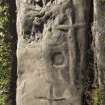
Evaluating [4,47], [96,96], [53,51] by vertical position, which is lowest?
[96,96]

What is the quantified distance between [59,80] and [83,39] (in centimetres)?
47

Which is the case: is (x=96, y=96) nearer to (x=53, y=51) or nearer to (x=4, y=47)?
(x=53, y=51)

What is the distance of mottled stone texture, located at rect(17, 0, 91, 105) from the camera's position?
4070mm

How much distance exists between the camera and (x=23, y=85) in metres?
4.39

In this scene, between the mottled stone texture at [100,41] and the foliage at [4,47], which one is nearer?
the mottled stone texture at [100,41]

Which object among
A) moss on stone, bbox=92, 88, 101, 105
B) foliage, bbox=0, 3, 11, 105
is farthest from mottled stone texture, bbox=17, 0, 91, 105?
foliage, bbox=0, 3, 11, 105

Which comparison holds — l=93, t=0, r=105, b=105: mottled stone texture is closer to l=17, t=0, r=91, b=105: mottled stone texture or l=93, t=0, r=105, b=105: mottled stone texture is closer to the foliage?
l=17, t=0, r=91, b=105: mottled stone texture

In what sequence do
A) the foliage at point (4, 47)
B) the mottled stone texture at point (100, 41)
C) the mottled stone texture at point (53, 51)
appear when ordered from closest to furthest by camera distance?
the mottled stone texture at point (100, 41) < the mottled stone texture at point (53, 51) < the foliage at point (4, 47)

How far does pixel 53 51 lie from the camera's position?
4160 millimetres

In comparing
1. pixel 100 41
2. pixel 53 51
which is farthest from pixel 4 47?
pixel 100 41

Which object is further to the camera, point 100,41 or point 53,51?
point 53,51

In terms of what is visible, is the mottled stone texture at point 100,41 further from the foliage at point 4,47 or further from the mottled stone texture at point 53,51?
the foliage at point 4,47

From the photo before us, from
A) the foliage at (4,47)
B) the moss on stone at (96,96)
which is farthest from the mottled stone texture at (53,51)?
the foliage at (4,47)

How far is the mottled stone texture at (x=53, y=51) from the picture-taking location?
4070 millimetres
